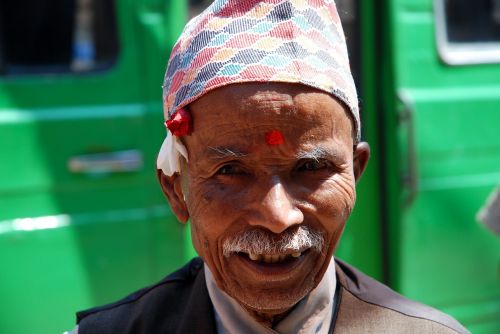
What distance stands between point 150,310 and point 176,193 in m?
0.25

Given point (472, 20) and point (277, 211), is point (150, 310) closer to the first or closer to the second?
point (277, 211)

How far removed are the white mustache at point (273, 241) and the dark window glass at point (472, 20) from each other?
7.68ft

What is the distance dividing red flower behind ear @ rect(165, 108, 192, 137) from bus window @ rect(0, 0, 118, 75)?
1.52 m

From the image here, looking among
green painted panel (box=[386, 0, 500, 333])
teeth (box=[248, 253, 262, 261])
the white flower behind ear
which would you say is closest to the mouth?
teeth (box=[248, 253, 262, 261])

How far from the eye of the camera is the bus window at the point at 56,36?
301 cm

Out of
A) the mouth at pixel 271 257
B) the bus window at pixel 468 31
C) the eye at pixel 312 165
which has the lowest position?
the bus window at pixel 468 31

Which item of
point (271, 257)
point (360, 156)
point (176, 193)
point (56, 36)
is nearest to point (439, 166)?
point (56, 36)

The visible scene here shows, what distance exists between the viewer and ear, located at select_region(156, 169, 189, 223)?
1800 millimetres

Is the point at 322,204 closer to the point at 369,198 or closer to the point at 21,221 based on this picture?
the point at 21,221

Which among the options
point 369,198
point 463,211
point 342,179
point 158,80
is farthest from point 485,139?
point 342,179

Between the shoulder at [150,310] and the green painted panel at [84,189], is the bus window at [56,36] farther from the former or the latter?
the shoulder at [150,310]

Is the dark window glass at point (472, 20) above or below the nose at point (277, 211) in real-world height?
below

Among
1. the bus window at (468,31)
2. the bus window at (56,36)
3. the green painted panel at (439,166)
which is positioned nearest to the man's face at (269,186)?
the bus window at (56,36)

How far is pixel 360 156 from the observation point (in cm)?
183
